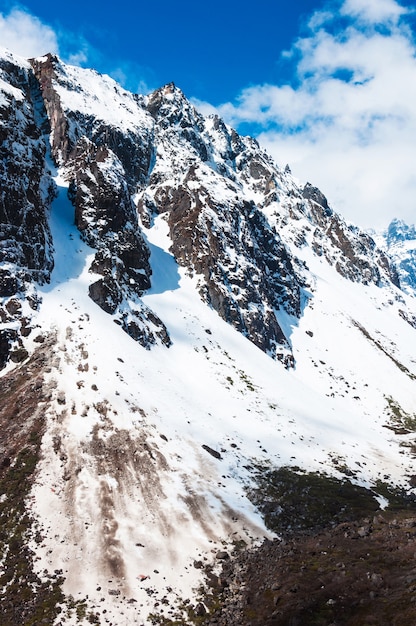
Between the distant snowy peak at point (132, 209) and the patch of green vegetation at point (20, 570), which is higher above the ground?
the distant snowy peak at point (132, 209)

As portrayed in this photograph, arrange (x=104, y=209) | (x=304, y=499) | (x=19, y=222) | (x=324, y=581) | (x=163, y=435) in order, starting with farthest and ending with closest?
(x=104, y=209)
(x=19, y=222)
(x=163, y=435)
(x=304, y=499)
(x=324, y=581)

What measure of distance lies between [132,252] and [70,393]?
144ft

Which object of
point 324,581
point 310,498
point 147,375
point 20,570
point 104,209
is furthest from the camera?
point 104,209

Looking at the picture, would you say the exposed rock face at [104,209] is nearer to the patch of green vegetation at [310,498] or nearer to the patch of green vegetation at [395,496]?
the patch of green vegetation at [310,498]

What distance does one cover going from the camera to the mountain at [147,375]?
34281 mm

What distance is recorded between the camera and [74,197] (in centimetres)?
9194

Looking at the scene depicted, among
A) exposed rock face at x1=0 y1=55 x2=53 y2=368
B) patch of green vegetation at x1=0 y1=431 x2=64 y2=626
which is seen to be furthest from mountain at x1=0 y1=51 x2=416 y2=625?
exposed rock face at x1=0 y1=55 x2=53 y2=368

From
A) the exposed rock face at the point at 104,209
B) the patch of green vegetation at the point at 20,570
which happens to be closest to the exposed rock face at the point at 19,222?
the exposed rock face at the point at 104,209

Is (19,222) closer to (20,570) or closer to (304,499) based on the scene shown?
(20,570)

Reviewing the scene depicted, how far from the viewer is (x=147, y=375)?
61.7 m

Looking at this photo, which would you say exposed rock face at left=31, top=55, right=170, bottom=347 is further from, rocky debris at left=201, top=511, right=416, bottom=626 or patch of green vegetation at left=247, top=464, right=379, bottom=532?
rocky debris at left=201, top=511, right=416, bottom=626

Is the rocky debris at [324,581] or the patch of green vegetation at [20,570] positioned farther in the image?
the patch of green vegetation at [20,570]

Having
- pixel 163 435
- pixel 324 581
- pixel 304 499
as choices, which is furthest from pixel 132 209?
pixel 324 581

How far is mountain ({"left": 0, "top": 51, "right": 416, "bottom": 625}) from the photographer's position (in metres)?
34.3
